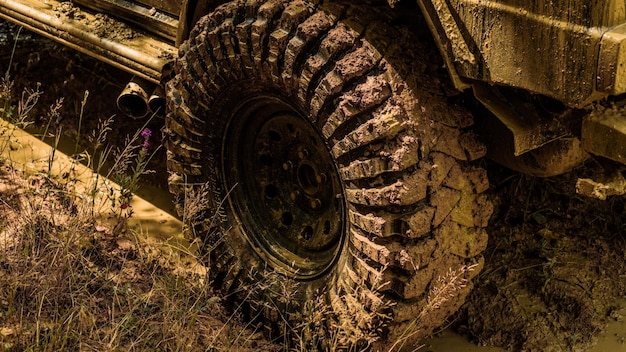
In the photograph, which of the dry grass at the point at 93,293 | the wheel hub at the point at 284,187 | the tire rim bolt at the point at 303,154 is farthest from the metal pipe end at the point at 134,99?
the tire rim bolt at the point at 303,154

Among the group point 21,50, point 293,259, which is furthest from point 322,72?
point 21,50

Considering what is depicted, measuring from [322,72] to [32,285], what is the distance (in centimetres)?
129

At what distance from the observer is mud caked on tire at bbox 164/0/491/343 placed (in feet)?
9.50

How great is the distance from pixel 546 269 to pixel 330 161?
3.59 ft

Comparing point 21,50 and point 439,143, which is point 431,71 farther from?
point 21,50

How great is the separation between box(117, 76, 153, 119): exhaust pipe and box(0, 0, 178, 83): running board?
0.07 meters

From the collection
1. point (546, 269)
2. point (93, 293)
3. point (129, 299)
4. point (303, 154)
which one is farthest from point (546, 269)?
point (93, 293)

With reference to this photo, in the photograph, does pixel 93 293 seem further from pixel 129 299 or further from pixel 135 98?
pixel 135 98

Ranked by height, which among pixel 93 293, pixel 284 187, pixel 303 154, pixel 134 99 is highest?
pixel 303 154

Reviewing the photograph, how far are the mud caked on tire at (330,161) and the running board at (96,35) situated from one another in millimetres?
382

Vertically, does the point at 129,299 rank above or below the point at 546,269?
below

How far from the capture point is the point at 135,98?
13.5 ft

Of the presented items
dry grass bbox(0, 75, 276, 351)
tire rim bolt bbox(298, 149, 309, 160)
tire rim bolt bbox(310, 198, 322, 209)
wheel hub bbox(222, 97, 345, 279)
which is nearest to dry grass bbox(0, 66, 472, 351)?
dry grass bbox(0, 75, 276, 351)

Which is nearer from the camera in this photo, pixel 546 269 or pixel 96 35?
pixel 546 269
